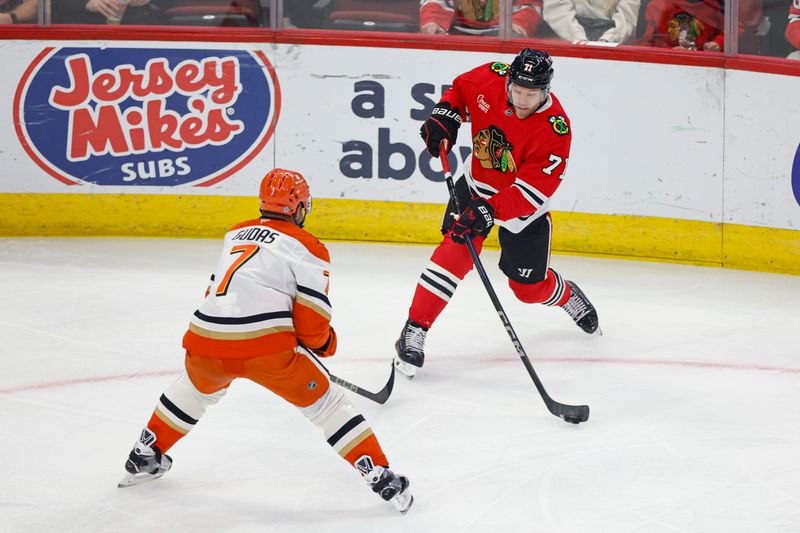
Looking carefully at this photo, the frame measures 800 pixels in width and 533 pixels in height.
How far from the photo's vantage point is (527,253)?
3908 millimetres

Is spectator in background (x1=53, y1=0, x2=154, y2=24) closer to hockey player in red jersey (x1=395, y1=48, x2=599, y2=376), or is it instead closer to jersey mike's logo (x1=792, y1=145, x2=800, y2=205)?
hockey player in red jersey (x1=395, y1=48, x2=599, y2=376)

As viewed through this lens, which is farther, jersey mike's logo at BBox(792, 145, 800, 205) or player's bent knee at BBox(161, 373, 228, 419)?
jersey mike's logo at BBox(792, 145, 800, 205)

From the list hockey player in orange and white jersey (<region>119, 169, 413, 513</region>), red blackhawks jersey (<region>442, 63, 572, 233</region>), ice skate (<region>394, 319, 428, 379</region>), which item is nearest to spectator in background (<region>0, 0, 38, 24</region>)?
red blackhawks jersey (<region>442, 63, 572, 233</region>)

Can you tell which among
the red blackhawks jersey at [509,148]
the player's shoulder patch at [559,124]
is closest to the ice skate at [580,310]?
the red blackhawks jersey at [509,148]

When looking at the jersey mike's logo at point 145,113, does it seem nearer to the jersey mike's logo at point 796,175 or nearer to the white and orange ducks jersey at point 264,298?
the jersey mike's logo at point 796,175

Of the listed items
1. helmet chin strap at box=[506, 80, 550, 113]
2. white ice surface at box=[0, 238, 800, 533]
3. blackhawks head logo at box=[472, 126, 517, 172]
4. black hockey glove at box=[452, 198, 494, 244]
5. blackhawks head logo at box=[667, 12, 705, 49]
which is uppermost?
blackhawks head logo at box=[667, 12, 705, 49]

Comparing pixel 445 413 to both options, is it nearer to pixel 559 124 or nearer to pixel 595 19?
pixel 559 124

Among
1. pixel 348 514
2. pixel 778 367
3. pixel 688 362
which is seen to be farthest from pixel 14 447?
pixel 778 367

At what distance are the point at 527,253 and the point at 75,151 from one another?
9.14 ft

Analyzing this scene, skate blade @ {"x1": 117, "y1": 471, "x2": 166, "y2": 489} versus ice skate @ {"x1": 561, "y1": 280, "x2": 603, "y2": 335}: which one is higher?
ice skate @ {"x1": 561, "y1": 280, "x2": 603, "y2": 335}

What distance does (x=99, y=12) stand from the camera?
5684 millimetres

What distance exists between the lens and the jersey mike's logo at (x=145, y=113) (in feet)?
18.5

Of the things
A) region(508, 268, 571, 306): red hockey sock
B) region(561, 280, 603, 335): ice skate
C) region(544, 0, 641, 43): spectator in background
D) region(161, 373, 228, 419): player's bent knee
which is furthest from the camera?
region(544, 0, 641, 43): spectator in background

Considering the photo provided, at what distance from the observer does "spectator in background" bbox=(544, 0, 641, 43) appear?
18.0ft
